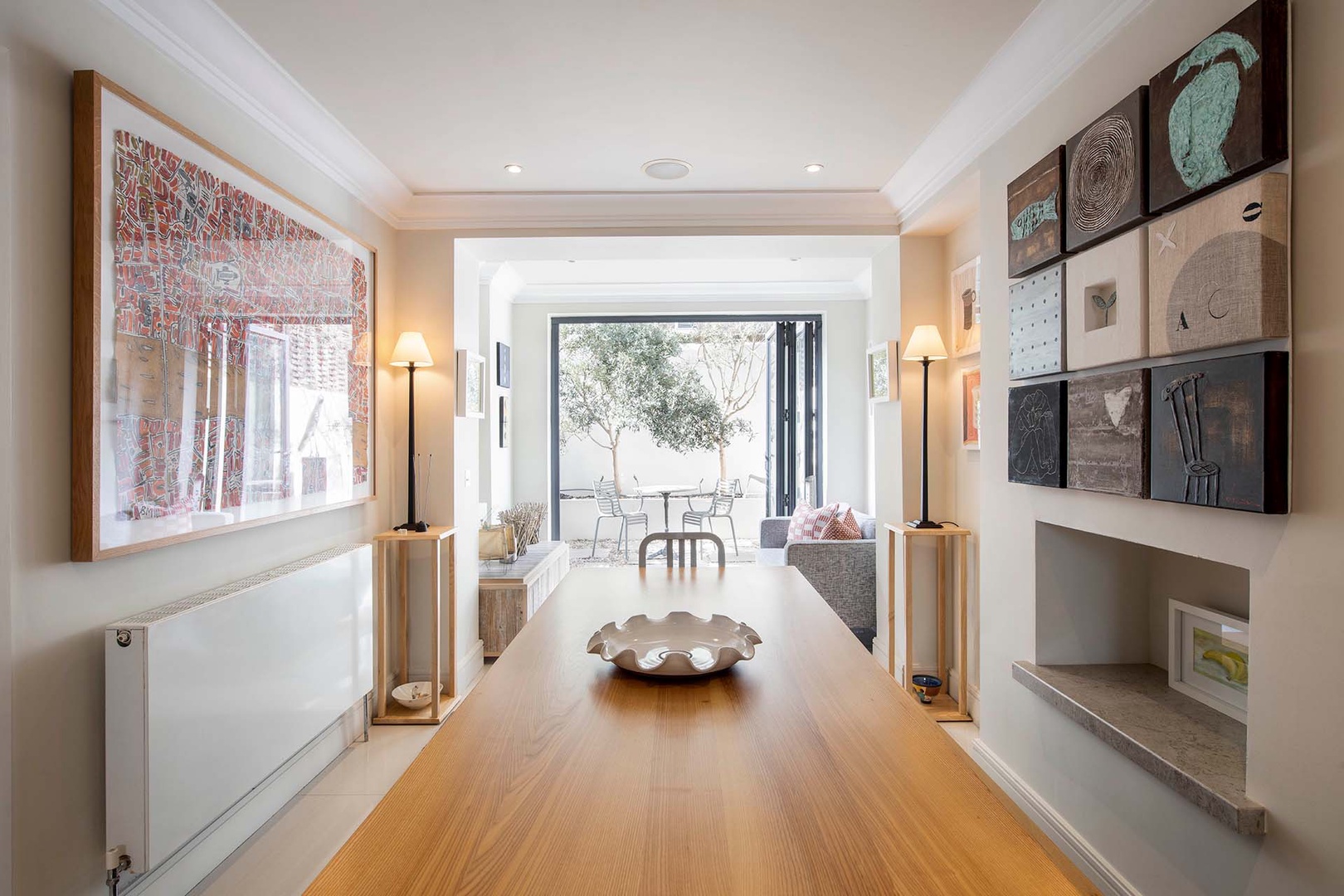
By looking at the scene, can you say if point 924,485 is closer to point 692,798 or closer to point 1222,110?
point 1222,110

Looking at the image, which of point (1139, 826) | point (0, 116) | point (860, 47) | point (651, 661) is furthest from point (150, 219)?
point (1139, 826)

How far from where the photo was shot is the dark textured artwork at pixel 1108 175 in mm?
1804

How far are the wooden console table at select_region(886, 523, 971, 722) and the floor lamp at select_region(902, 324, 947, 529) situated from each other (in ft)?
0.22

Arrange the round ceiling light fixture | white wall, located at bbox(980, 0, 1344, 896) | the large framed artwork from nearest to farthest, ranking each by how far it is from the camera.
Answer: white wall, located at bbox(980, 0, 1344, 896) < the large framed artwork < the round ceiling light fixture

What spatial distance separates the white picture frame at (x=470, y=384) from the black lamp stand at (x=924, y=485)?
236 centimetres

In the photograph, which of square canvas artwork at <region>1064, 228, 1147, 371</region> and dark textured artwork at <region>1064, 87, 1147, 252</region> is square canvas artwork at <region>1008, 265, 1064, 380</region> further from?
dark textured artwork at <region>1064, 87, 1147, 252</region>

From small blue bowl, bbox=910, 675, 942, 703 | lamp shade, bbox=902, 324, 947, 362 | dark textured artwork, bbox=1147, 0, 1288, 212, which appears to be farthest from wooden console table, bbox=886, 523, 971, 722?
dark textured artwork, bbox=1147, 0, 1288, 212

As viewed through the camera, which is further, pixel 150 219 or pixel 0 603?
pixel 150 219

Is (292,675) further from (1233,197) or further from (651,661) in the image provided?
(1233,197)

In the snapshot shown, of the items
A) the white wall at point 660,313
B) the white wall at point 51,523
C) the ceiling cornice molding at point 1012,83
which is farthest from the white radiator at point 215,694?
the white wall at point 660,313

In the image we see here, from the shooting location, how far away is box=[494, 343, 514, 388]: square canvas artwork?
5.54 m

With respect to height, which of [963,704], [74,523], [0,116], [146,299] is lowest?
[963,704]

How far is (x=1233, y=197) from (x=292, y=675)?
300 cm

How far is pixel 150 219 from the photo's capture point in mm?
1878
